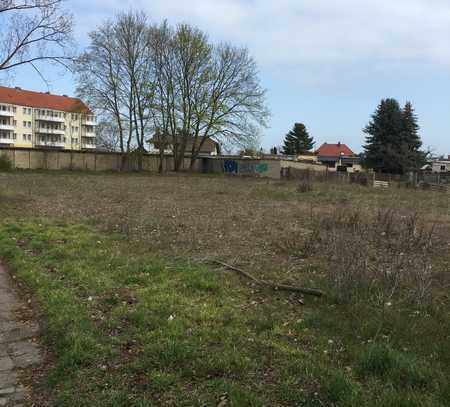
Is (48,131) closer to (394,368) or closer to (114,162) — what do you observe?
(114,162)

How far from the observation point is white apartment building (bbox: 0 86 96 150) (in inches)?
3772

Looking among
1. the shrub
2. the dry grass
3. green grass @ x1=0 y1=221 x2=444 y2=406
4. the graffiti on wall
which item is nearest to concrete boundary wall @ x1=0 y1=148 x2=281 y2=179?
the graffiti on wall

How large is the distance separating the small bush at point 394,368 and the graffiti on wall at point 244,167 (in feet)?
157

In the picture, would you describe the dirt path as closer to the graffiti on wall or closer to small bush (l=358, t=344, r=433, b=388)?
small bush (l=358, t=344, r=433, b=388)

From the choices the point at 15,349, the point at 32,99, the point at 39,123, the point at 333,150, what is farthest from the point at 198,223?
the point at 32,99

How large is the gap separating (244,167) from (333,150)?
5108 centimetres

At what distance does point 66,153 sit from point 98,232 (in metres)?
37.3

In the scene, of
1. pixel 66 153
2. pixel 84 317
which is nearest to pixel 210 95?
pixel 66 153

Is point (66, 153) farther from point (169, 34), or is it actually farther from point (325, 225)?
point (325, 225)

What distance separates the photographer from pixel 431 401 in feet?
9.76

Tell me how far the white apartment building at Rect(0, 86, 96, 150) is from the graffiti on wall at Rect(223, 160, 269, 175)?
48.2m

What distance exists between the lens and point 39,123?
102 meters

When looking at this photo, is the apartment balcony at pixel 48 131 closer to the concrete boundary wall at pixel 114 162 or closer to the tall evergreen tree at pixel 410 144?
the concrete boundary wall at pixel 114 162

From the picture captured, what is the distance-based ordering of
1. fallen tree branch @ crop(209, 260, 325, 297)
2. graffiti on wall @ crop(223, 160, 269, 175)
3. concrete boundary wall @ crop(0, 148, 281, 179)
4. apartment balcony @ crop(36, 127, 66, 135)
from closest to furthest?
fallen tree branch @ crop(209, 260, 325, 297) → concrete boundary wall @ crop(0, 148, 281, 179) → graffiti on wall @ crop(223, 160, 269, 175) → apartment balcony @ crop(36, 127, 66, 135)
